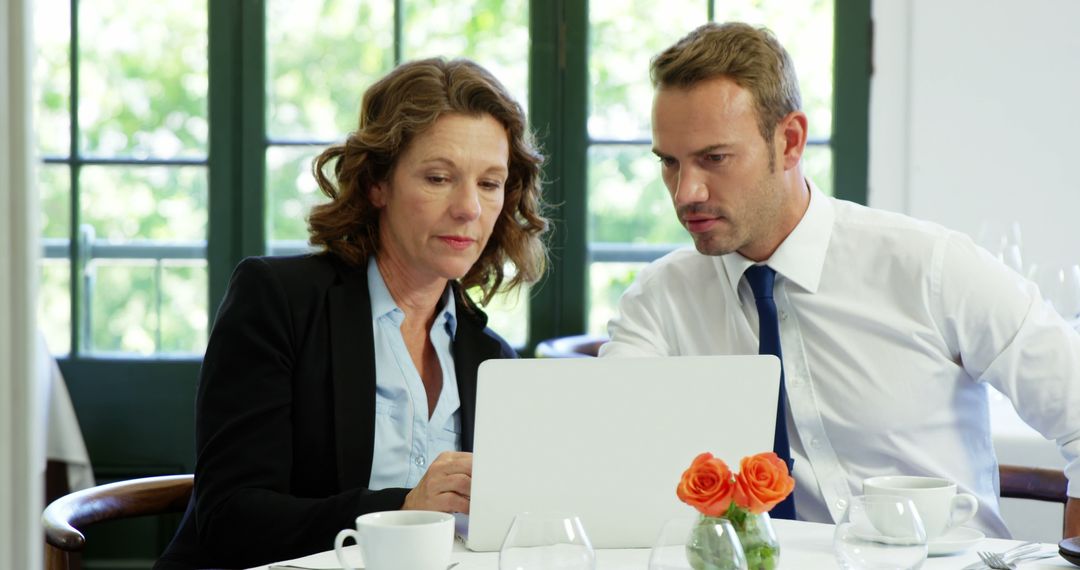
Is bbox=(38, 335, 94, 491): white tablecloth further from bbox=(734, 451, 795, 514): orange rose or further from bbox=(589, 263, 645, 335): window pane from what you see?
bbox=(734, 451, 795, 514): orange rose

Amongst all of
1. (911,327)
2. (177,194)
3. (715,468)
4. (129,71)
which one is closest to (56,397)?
(177,194)

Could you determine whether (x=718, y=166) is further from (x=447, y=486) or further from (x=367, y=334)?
(x=447, y=486)

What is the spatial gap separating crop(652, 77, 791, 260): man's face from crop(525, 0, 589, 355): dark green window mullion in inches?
59.5

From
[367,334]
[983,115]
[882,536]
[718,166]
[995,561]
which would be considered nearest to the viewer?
[882,536]

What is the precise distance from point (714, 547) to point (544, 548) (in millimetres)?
151

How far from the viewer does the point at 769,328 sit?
1809 millimetres

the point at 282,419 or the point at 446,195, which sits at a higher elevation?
the point at 446,195

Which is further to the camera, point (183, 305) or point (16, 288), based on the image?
point (183, 305)

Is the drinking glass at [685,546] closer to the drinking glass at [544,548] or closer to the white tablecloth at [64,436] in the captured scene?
the drinking glass at [544,548]

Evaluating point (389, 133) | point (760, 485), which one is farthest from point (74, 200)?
point (760, 485)

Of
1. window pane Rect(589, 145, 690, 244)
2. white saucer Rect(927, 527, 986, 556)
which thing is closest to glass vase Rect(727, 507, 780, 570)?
white saucer Rect(927, 527, 986, 556)

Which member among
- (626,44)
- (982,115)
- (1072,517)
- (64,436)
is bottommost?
(64,436)

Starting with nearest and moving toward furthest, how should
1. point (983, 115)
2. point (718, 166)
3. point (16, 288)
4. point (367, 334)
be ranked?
1. point (16, 288)
2. point (367, 334)
3. point (718, 166)
4. point (983, 115)

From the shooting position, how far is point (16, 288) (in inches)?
12.9
